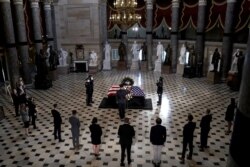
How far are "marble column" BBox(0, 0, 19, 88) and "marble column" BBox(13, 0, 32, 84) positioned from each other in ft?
2.94

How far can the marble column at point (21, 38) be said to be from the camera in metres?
13.8

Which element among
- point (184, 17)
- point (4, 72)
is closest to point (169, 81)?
point (184, 17)

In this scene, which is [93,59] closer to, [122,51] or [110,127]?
[122,51]

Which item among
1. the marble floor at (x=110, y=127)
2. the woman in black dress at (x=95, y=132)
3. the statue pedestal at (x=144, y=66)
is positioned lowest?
the marble floor at (x=110, y=127)

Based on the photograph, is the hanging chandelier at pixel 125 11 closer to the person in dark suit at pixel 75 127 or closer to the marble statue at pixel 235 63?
the person in dark suit at pixel 75 127

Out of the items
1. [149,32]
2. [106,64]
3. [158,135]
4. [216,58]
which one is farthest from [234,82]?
[106,64]

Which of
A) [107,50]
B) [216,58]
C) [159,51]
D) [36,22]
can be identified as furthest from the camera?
[107,50]

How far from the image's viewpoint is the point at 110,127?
9.51m

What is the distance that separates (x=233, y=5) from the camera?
14.9 metres

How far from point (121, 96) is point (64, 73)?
418 inches

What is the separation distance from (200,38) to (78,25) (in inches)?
370

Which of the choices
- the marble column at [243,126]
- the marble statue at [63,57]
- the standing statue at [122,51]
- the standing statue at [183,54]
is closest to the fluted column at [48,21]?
the marble statue at [63,57]

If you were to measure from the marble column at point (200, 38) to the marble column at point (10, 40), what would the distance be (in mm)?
11986

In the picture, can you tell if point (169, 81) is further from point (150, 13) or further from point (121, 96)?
point (121, 96)
